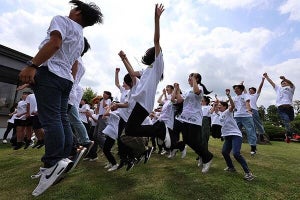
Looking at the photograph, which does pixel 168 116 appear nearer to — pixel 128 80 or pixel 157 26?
pixel 128 80

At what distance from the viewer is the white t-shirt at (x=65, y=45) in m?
3.41

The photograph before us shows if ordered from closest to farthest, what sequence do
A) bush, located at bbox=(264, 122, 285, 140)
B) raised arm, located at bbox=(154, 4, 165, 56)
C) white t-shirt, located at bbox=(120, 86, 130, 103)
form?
raised arm, located at bbox=(154, 4, 165, 56), white t-shirt, located at bbox=(120, 86, 130, 103), bush, located at bbox=(264, 122, 285, 140)

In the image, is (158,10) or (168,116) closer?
(158,10)

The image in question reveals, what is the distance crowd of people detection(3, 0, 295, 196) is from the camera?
133 inches

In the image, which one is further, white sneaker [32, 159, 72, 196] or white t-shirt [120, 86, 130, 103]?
white t-shirt [120, 86, 130, 103]

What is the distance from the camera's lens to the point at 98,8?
159 inches

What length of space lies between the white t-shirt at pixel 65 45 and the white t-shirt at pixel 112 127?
3.64m

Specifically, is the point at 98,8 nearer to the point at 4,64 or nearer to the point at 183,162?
the point at 183,162

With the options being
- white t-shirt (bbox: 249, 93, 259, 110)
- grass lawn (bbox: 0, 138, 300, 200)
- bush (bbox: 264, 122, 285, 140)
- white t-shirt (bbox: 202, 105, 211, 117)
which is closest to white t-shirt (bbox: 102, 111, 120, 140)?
grass lawn (bbox: 0, 138, 300, 200)

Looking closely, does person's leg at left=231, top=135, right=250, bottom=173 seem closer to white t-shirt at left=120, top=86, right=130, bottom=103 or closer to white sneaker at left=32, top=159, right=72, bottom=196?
white t-shirt at left=120, top=86, right=130, bottom=103

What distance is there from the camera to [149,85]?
5090 mm

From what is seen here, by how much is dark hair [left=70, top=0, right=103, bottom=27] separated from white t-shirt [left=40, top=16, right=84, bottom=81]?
20cm

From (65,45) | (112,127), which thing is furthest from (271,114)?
(65,45)

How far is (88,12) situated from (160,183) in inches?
132
